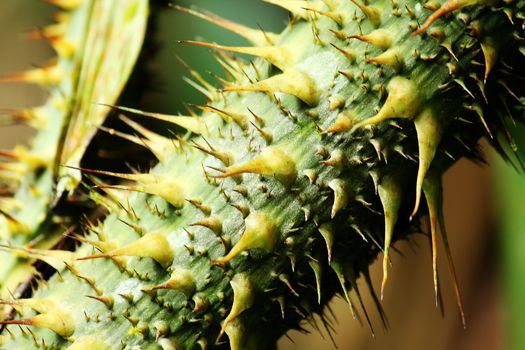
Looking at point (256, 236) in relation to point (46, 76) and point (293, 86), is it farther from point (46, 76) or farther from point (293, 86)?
point (46, 76)

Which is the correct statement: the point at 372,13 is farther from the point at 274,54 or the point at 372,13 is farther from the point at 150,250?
the point at 150,250

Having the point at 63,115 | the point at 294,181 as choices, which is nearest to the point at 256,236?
the point at 294,181

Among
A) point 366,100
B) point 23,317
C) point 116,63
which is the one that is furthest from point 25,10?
point 366,100

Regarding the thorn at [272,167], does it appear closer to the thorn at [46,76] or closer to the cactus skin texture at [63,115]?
the cactus skin texture at [63,115]

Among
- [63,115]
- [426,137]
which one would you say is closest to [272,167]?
[426,137]

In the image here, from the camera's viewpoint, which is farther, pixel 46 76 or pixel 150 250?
pixel 46 76

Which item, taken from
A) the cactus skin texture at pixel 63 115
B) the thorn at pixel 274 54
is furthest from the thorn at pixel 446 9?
the cactus skin texture at pixel 63 115

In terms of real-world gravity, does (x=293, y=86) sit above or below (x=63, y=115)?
above
